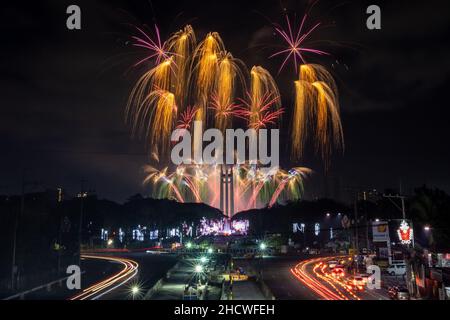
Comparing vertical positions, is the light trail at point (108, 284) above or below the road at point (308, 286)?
below

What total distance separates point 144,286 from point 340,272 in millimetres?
27017

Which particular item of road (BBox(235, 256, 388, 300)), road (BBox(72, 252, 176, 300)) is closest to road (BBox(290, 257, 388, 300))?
road (BBox(235, 256, 388, 300))

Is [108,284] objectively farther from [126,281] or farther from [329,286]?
[329,286]

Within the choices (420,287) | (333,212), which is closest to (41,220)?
(420,287)

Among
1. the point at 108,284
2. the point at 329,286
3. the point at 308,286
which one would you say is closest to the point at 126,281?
the point at 108,284

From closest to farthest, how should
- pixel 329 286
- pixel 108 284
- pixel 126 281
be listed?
1. pixel 329 286
2. pixel 108 284
3. pixel 126 281

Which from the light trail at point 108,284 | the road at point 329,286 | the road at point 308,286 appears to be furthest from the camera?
the light trail at point 108,284

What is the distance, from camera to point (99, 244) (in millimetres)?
141625

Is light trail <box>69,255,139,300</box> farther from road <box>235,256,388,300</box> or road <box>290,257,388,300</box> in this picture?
road <box>290,257,388,300</box>

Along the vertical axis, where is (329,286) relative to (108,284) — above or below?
above

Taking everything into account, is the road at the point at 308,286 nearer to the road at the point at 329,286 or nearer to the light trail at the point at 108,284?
the road at the point at 329,286

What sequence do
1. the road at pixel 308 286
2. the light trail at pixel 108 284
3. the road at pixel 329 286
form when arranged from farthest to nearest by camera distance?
the light trail at pixel 108 284, the road at pixel 308 286, the road at pixel 329 286

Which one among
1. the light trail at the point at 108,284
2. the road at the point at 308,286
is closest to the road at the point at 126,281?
the light trail at the point at 108,284
